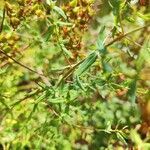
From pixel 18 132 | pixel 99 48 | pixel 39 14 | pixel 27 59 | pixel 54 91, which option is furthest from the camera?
pixel 27 59

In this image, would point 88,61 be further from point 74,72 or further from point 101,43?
point 74,72

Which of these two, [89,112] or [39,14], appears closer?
[39,14]

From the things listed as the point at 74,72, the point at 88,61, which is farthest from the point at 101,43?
the point at 74,72

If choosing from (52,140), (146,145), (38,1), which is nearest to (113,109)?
(52,140)

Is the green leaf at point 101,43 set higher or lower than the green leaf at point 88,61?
higher

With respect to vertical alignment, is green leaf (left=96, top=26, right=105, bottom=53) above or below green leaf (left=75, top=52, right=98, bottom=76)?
above

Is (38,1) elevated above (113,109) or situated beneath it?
elevated above

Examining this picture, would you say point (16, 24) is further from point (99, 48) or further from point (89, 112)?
point (89, 112)

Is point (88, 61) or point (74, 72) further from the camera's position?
point (74, 72)
